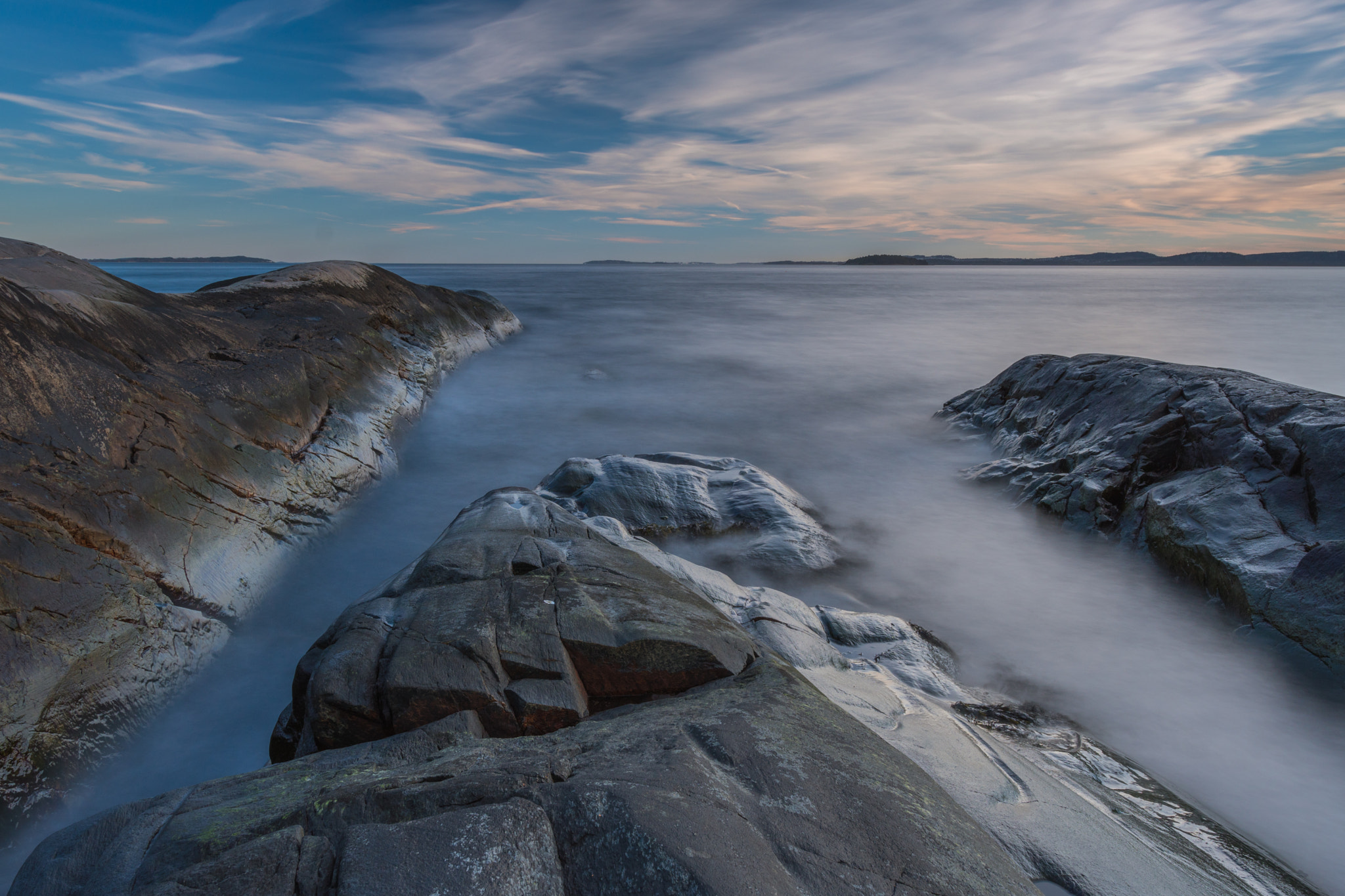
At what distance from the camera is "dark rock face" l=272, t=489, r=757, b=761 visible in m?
2.81

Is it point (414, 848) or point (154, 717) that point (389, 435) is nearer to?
point (154, 717)

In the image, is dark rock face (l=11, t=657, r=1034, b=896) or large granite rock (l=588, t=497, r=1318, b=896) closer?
dark rock face (l=11, t=657, r=1034, b=896)

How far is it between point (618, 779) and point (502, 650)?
1.09 m

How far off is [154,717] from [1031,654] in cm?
608

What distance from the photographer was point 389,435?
9.00 metres

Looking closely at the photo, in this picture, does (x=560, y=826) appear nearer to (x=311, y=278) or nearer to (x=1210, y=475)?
(x=1210, y=475)

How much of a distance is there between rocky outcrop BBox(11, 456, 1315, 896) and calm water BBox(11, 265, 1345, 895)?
788mm

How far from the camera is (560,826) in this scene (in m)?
1.96

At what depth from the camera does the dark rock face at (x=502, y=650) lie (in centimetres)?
281

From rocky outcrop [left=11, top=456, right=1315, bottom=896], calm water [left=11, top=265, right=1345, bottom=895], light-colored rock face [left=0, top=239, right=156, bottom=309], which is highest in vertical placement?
light-colored rock face [left=0, top=239, right=156, bottom=309]

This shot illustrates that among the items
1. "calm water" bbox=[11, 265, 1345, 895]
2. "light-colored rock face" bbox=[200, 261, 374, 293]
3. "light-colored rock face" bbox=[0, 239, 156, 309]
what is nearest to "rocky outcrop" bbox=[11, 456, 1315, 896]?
"calm water" bbox=[11, 265, 1345, 895]

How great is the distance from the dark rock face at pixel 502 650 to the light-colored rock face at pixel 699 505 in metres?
2.70

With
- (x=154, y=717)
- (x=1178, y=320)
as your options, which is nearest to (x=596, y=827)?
(x=154, y=717)

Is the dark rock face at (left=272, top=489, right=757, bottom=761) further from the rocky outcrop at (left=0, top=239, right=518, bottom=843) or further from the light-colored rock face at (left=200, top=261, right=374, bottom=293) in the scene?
the light-colored rock face at (left=200, top=261, right=374, bottom=293)
